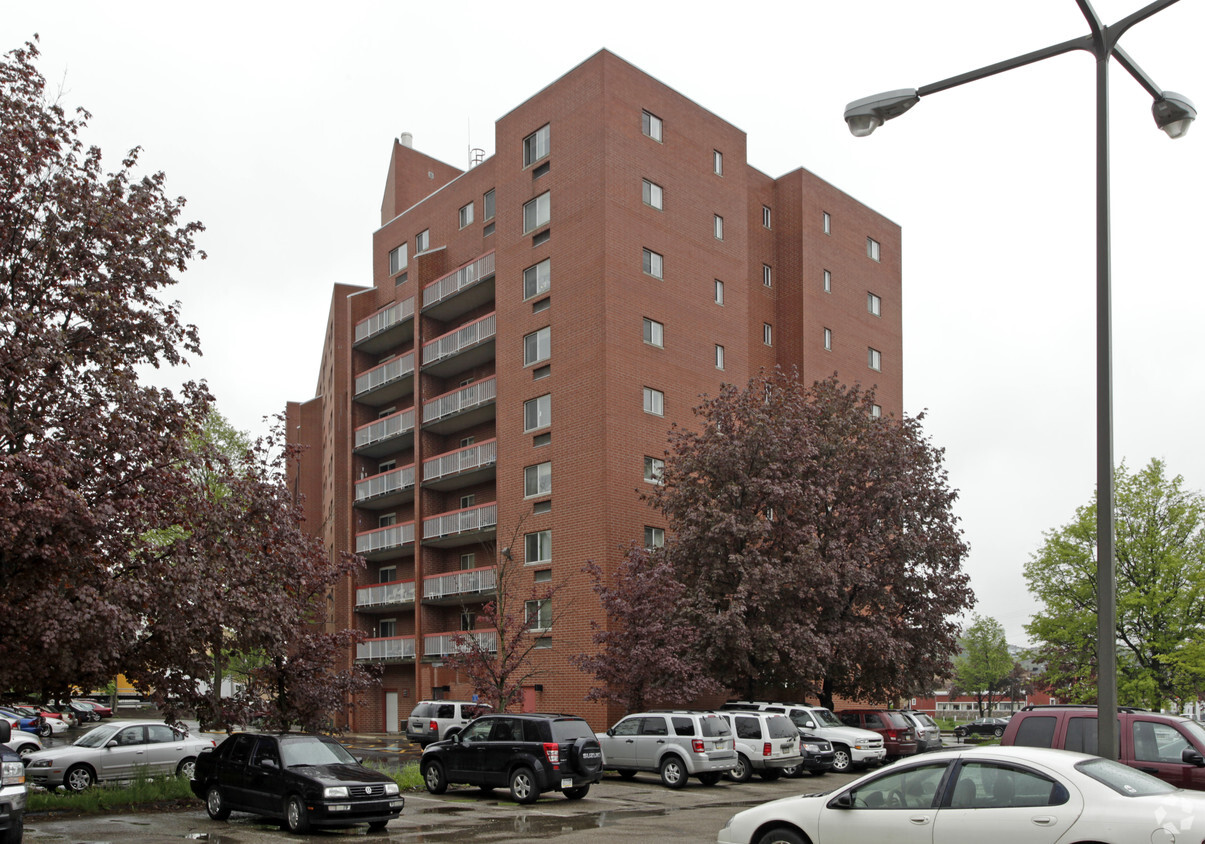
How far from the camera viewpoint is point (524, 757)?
21.4 metres

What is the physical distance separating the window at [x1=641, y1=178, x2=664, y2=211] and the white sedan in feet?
113

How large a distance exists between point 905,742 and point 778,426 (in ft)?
35.1

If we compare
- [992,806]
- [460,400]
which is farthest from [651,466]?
[992,806]

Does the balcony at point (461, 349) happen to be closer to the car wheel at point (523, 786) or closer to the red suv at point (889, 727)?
the red suv at point (889, 727)

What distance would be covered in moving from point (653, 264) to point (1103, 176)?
31.8 m

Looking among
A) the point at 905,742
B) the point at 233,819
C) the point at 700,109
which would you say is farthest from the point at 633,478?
the point at 233,819

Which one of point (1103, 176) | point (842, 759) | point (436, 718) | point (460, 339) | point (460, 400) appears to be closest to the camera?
point (1103, 176)

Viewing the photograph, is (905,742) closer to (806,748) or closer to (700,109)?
(806,748)

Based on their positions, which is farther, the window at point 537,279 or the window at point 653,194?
the window at point 537,279

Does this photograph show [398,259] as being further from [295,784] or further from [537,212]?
[295,784]

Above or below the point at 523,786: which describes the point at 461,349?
above

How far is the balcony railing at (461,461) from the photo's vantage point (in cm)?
4572

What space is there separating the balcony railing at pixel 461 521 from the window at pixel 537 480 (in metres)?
2.11

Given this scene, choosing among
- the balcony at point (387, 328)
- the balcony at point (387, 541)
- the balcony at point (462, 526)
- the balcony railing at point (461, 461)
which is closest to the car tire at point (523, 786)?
the balcony at point (462, 526)
